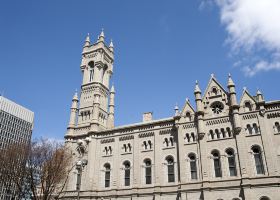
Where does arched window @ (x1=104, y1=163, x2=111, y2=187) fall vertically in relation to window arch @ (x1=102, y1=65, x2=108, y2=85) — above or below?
below

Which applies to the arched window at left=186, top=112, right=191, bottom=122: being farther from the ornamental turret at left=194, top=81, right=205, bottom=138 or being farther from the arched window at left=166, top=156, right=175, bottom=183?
the arched window at left=166, top=156, right=175, bottom=183

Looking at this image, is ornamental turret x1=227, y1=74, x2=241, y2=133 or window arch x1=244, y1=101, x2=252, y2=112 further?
window arch x1=244, y1=101, x2=252, y2=112

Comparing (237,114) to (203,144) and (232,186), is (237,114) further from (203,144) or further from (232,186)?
(232,186)

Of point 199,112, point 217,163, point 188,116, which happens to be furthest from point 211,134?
point 188,116

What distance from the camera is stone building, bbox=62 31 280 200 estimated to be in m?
36.2

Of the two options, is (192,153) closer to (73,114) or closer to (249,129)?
(249,129)

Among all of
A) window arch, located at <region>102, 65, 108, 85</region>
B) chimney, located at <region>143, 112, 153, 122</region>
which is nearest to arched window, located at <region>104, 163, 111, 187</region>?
chimney, located at <region>143, 112, 153, 122</region>

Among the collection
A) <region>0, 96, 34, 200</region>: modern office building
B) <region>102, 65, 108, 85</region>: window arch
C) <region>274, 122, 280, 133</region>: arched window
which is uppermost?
<region>0, 96, 34, 200</region>: modern office building

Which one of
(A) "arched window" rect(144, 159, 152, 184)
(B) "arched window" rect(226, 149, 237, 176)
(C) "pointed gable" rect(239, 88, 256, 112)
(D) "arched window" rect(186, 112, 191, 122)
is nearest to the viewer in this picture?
(B) "arched window" rect(226, 149, 237, 176)

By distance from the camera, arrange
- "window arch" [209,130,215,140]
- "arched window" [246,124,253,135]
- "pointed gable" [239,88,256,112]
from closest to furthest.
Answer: "arched window" [246,124,253,135]
"pointed gable" [239,88,256,112]
"window arch" [209,130,215,140]

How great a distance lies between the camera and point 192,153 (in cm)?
4031

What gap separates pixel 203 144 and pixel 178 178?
567cm

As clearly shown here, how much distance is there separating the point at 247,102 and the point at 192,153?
32.7ft

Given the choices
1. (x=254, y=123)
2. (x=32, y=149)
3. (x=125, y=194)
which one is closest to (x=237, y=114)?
(x=254, y=123)
